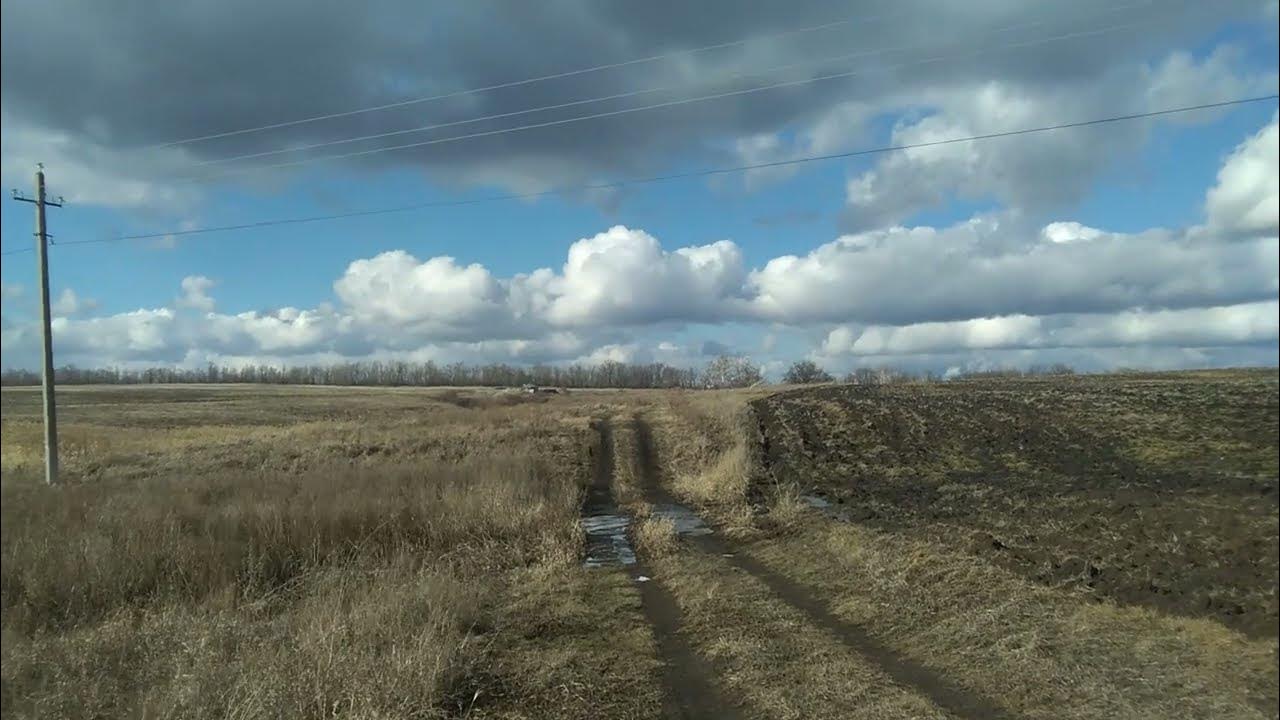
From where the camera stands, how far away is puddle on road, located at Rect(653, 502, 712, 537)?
63.6ft

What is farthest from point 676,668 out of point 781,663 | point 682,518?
point 682,518

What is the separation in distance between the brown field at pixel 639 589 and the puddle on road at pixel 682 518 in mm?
480

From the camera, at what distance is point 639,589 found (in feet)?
41.0

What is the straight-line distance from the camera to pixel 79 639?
736 cm

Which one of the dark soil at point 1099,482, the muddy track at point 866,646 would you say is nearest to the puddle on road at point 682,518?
the muddy track at point 866,646

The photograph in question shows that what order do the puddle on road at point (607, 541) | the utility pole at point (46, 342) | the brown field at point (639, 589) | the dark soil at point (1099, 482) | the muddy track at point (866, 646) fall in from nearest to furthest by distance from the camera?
the utility pole at point (46, 342), the brown field at point (639, 589), the muddy track at point (866, 646), the dark soil at point (1099, 482), the puddle on road at point (607, 541)

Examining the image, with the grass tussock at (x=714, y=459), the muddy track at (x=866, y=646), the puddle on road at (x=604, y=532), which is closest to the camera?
the muddy track at (x=866, y=646)

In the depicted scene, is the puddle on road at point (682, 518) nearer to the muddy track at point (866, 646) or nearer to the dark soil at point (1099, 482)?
the muddy track at point (866, 646)

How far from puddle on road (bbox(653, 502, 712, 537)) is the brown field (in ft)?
1.57

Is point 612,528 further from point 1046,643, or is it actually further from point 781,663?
point 1046,643

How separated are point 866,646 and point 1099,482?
9567 millimetres

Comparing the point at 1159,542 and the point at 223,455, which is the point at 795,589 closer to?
the point at 1159,542

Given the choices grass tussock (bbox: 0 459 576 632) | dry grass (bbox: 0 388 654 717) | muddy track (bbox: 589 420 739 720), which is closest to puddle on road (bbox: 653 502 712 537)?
grass tussock (bbox: 0 459 576 632)

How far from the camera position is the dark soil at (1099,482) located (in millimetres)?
8250
